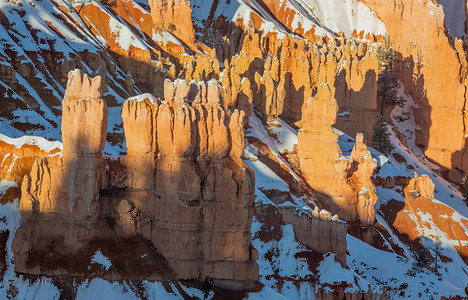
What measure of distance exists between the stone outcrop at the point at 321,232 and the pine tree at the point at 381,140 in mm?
42729

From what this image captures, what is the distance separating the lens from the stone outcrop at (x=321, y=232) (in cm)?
6131

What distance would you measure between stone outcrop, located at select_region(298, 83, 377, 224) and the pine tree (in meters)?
23.3

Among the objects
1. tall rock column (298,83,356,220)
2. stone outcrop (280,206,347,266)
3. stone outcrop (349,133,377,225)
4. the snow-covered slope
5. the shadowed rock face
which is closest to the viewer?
the shadowed rock face

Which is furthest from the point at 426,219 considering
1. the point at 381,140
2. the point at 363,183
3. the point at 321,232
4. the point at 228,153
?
the point at 228,153

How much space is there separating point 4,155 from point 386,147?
66517mm

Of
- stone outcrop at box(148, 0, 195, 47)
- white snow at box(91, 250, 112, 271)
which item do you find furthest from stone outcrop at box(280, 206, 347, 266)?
stone outcrop at box(148, 0, 195, 47)

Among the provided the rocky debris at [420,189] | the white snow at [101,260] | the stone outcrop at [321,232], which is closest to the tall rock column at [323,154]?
the rocky debris at [420,189]

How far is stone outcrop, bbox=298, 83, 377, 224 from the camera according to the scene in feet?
256

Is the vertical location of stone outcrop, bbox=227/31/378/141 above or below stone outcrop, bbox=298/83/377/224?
above

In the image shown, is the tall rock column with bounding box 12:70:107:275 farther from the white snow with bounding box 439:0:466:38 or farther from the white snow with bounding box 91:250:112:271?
the white snow with bounding box 439:0:466:38

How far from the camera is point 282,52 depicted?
4269 inches

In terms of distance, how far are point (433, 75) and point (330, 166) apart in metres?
54.0

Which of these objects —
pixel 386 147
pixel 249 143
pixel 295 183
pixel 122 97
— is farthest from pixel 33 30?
pixel 386 147

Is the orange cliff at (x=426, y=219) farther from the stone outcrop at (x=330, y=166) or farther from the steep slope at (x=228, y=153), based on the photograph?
the stone outcrop at (x=330, y=166)
